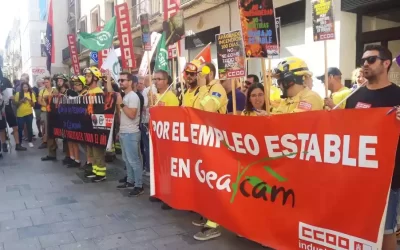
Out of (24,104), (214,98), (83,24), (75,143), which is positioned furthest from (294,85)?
(83,24)

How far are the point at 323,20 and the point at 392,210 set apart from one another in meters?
2.17

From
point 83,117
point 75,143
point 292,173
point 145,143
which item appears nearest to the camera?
point 292,173

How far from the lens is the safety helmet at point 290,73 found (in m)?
3.54

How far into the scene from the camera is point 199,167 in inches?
158

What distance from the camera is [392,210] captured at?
111 inches

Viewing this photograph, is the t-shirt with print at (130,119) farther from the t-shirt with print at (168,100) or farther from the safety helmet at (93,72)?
the safety helmet at (93,72)

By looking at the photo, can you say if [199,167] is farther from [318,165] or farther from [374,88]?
[374,88]

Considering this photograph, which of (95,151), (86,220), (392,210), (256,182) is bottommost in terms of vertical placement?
(86,220)

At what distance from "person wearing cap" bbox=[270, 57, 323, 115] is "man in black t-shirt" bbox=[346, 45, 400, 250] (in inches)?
23.0

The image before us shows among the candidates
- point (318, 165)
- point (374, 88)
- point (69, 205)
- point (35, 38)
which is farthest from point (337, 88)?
point (35, 38)

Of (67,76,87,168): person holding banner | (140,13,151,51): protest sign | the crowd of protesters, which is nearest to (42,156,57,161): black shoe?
the crowd of protesters

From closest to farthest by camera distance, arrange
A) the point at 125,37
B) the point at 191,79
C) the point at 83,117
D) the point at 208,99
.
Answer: the point at 208,99 → the point at 191,79 → the point at 83,117 → the point at 125,37

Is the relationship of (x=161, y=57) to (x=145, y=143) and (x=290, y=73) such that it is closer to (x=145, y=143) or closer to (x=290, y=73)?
(x=145, y=143)

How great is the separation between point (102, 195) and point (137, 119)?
1.30 meters
